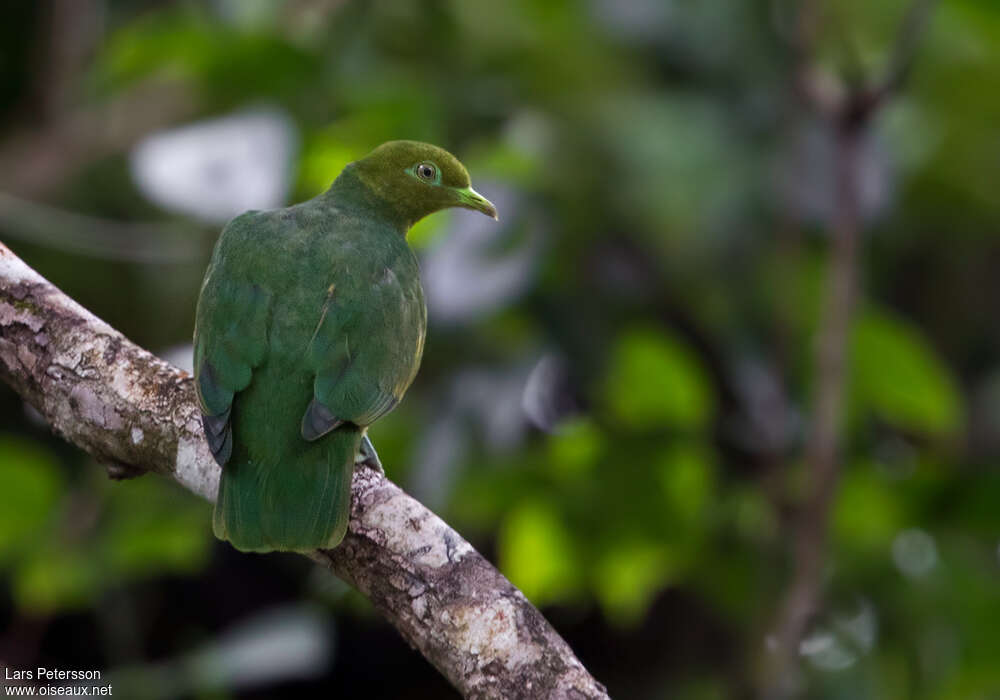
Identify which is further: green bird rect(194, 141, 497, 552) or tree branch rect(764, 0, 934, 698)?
tree branch rect(764, 0, 934, 698)

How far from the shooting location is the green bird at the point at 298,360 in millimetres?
2689

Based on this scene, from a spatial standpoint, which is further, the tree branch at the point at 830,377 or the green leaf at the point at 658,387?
the green leaf at the point at 658,387

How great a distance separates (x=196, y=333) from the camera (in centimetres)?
297

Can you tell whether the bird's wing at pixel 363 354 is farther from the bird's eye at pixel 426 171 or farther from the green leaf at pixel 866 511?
the green leaf at pixel 866 511

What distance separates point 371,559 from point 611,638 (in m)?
3.07

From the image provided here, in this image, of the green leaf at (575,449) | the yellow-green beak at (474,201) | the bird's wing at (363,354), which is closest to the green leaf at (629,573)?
the green leaf at (575,449)

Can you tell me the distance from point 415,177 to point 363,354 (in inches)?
33.3

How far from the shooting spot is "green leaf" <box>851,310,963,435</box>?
4.45 metres

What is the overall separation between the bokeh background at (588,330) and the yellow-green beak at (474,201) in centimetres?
33

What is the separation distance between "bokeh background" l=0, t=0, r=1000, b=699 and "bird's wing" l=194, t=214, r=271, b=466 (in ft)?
3.34

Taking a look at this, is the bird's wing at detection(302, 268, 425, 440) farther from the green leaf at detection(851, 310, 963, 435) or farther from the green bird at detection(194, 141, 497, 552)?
the green leaf at detection(851, 310, 963, 435)

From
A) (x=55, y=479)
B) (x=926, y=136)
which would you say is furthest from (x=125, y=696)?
(x=926, y=136)

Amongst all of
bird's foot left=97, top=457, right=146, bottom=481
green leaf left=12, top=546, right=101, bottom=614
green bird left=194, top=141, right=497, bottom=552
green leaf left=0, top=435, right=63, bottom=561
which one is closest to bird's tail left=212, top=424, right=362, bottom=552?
green bird left=194, top=141, right=497, bottom=552

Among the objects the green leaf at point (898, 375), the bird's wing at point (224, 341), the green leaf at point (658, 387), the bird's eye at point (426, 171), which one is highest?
the bird's eye at point (426, 171)
